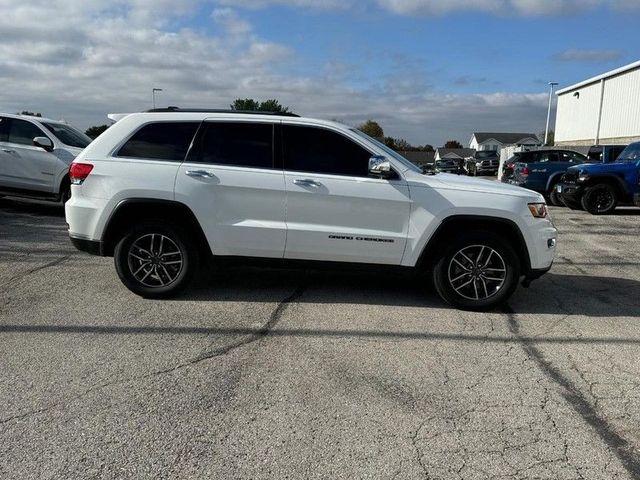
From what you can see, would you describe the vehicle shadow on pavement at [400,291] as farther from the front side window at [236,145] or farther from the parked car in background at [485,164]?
the parked car in background at [485,164]

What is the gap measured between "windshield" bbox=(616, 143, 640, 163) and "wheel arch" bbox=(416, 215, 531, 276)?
1056 cm

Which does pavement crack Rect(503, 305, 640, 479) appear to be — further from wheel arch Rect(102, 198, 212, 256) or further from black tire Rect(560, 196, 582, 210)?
black tire Rect(560, 196, 582, 210)

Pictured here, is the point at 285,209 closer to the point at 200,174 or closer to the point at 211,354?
the point at 200,174

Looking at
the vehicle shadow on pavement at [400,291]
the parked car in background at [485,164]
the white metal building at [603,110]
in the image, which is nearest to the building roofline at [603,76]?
the white metal building at [603,110]

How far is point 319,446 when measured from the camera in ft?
10.1

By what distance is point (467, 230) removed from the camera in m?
5.45

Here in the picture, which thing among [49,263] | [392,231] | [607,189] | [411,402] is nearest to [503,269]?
[392,231]

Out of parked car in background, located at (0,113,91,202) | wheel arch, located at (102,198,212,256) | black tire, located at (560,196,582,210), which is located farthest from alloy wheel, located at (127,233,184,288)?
black tire, located at (560,196,582,210)

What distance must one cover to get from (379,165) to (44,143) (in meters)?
8.34

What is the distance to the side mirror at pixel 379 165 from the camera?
17.4 feet

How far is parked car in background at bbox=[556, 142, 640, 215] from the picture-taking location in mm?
13781

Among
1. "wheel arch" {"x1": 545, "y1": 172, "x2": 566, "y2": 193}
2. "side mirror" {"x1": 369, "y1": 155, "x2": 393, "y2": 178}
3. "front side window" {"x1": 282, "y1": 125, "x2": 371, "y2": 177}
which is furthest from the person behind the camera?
"wheel arch" {"x1": 545, "y1": 172, "x2": 566, "y2": 193}

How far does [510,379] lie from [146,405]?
2.51 meters

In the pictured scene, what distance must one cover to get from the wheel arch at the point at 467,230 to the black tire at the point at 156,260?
2317mm
